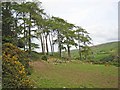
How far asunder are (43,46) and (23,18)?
1689 centimetres

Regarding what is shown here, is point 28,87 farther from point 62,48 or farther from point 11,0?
point 62,48

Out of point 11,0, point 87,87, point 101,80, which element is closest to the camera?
point 87,87

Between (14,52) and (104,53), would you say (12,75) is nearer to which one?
(14,52)

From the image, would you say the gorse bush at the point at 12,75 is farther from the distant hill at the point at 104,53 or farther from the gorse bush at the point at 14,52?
the distant hill at the point at 104,53

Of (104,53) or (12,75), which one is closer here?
(12,75)

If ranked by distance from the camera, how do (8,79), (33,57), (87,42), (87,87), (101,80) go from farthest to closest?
(87,42) < (33,57) < (101,80) < (87,87) < (8,79)

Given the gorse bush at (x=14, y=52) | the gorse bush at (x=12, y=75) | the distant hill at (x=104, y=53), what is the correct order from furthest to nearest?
the distant hill at (x=104, y=53)
the gorse bush at (x=14, y=52)
the gorse bush at (x=12, y=75)

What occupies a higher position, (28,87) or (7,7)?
(7,7)

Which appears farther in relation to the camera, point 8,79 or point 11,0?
point 11,0

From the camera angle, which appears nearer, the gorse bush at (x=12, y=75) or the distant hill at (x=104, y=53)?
the gorse bush at (x=12, y=75)

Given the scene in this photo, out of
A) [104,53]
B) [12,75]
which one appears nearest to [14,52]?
[12,75]

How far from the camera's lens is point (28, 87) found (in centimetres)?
1577

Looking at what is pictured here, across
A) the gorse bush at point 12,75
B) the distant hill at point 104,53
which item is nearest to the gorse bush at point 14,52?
the gorse bush at point 12,75

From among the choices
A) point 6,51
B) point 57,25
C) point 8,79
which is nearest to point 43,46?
point 57,25
